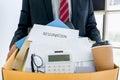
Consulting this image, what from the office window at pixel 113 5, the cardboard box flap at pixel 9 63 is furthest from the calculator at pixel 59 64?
the office window at pixel 113 5

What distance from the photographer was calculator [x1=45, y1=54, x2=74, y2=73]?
529mm

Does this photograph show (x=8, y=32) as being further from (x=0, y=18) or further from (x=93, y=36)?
(x=93, y=36)

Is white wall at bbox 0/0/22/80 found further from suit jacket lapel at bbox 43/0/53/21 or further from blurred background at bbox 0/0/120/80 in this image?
suit jacket lapel at bbox 43/0/53/21

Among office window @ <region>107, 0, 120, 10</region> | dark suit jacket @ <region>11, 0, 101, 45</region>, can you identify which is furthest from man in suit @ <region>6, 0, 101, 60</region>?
office window @ <region>107, 0, 120, 10</region>

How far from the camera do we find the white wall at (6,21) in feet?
4.56

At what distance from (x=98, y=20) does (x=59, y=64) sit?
1.27 m

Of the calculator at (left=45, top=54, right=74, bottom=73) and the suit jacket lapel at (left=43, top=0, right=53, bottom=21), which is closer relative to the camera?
the calculator at (left=45, top=54, right=74, bottom=73)

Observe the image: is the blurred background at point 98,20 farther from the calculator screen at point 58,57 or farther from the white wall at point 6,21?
the calculator screen at point 58,57

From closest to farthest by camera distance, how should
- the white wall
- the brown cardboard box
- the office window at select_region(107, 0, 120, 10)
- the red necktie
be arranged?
the brown cardboard box → the red necktie → the white wall → the office window at select_region(107, 0, 120, 10)

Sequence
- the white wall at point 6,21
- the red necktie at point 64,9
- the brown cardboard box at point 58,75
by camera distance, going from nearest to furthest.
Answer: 1. the brown cardboard box at point 58,75
2. the red necktie at point 64,9
3. the white wall at point 6,21

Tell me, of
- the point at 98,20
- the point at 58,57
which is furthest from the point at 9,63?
the point at 98,20

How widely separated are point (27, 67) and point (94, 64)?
204 millimetres

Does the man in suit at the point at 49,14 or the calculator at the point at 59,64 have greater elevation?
the man in suit at the point at 49,14

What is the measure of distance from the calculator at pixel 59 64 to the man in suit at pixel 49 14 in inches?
12.7
